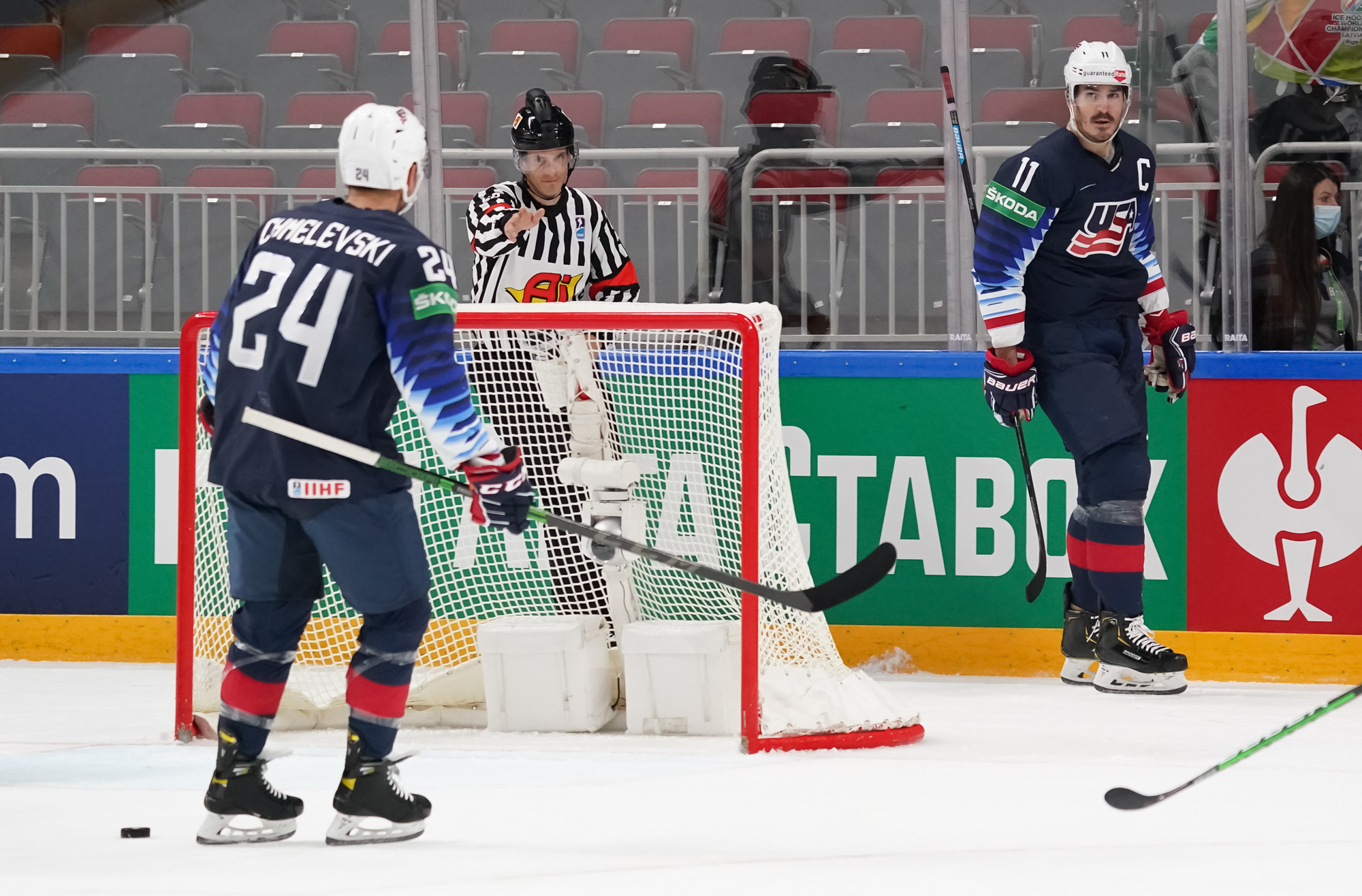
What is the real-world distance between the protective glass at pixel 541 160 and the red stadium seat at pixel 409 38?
0.58 meters

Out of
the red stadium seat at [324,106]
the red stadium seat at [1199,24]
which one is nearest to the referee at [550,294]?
the red stadium seat at [324,106]

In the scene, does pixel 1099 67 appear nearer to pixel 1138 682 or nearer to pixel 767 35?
pixel 767 35

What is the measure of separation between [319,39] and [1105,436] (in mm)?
2608

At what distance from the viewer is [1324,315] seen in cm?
448

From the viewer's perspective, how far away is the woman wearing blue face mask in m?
4.47

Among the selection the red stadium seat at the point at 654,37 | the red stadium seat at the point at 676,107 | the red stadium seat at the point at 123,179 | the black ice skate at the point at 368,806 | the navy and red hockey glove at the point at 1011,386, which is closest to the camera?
the black ice skate at the point at 368,806

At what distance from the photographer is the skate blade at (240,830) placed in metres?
2.87

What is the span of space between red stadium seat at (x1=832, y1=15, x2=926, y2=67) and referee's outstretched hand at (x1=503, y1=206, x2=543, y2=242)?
1.22m

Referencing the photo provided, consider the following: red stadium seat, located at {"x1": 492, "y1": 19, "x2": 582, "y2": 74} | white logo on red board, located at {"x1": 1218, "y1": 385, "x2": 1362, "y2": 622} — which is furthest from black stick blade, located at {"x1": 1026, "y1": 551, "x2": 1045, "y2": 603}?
red stadium seat, located at {"x1": 492, "y1": 19, "x2": 582, "y2": 74}

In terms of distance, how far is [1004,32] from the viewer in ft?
15.6

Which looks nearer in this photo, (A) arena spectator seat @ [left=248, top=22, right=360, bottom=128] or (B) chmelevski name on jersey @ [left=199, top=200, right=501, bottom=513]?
(B) chmelevski name on jersey @ [left=199, top=200, right=501, bottom=513]

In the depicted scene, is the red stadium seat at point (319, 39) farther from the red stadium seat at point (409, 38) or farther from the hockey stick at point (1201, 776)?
the hockey stick at point (1201, 776)

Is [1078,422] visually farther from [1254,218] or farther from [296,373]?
[296,373]

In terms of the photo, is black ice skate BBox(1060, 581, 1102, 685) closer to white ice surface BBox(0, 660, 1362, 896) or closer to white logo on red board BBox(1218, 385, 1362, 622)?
white ice surface BBox(0, 660, 1362, 896)
